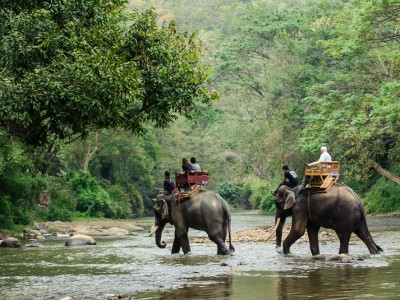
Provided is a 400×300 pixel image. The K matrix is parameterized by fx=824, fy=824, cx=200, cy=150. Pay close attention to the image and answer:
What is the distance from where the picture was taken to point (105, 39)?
17.4 meters

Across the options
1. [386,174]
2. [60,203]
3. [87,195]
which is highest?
[386,174]

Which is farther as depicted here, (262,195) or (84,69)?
(262,195)

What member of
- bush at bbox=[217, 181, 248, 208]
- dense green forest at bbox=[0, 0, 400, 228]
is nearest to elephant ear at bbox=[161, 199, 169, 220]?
dense green forest at bbox=[0, 0, 400, 228]

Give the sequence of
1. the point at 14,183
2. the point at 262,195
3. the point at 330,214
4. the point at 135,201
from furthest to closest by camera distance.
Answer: the point at 262,195, the point at 135,201, the point at 14,183, the point at 330,214

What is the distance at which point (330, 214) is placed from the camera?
768 inches

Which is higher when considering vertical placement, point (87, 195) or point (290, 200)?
point (87, 195)

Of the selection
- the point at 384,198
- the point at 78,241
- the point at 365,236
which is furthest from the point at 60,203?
the point at 365,236

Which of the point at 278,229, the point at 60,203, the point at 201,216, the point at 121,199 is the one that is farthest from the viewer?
the point at 121,199

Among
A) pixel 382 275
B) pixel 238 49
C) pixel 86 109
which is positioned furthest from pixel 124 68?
pixel 238 49

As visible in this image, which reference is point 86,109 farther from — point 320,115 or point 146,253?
point 320,115

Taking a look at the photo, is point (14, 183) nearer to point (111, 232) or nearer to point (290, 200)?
point (111, 232)

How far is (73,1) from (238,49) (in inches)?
2041

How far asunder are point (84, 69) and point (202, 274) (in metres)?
4.70

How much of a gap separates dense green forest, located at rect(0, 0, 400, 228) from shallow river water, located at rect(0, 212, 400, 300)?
3013 mm
